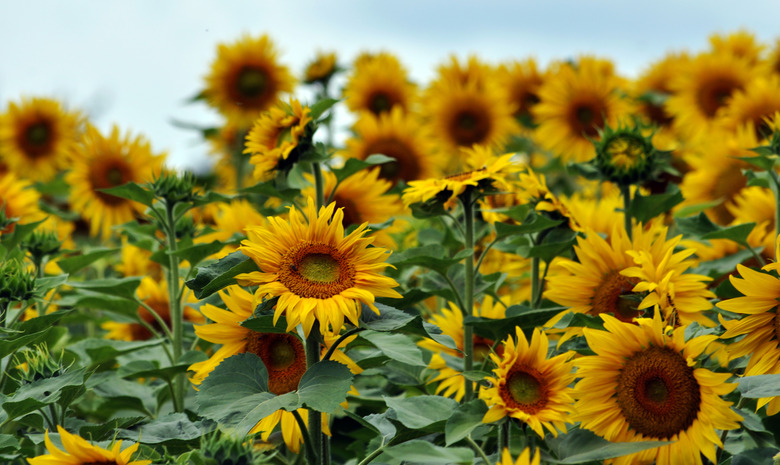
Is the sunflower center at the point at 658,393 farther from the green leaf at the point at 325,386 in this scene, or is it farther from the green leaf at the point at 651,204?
the green leaf at the point at 651,204

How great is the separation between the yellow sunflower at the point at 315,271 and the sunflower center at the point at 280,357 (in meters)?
0.21

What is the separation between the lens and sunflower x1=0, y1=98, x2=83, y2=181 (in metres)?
4.06

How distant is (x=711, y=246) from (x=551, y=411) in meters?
1.25

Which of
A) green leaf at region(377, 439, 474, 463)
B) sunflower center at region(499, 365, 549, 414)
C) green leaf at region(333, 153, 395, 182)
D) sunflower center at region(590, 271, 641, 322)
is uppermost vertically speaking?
green leaf at region(333, 153, 395, 182)

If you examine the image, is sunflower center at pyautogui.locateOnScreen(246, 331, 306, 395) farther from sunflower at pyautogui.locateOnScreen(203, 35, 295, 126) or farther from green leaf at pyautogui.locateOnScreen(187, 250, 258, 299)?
sunflower at pyautogui.locateOnScreen(203, 35, 295, 126)

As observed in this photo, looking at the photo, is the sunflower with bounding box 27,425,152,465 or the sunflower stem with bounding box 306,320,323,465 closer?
the sunflower with bounding box 27,425,152,465

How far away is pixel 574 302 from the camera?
1.75 m

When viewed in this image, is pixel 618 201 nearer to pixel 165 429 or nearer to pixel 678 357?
pixel 678 357

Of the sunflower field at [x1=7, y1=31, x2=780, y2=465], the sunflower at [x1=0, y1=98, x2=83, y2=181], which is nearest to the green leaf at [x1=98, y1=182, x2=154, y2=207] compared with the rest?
the sunflower field at [x1=7, y1=31, x2=780, y2=465]

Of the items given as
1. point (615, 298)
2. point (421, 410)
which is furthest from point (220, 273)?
point (615, 298)

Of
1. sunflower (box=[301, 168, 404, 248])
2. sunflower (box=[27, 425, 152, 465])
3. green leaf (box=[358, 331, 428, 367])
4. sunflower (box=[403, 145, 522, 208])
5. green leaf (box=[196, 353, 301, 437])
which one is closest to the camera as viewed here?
sunflower (box=[27, 425, 152, 465])

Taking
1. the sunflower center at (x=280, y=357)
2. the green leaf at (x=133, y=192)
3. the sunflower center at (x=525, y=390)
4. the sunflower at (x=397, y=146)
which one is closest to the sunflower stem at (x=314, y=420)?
the sunflower center at (x=280, y=357)

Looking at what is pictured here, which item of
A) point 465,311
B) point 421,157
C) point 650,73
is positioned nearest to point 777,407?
point 465,311

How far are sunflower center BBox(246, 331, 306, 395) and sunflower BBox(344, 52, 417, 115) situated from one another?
8.61 ft
